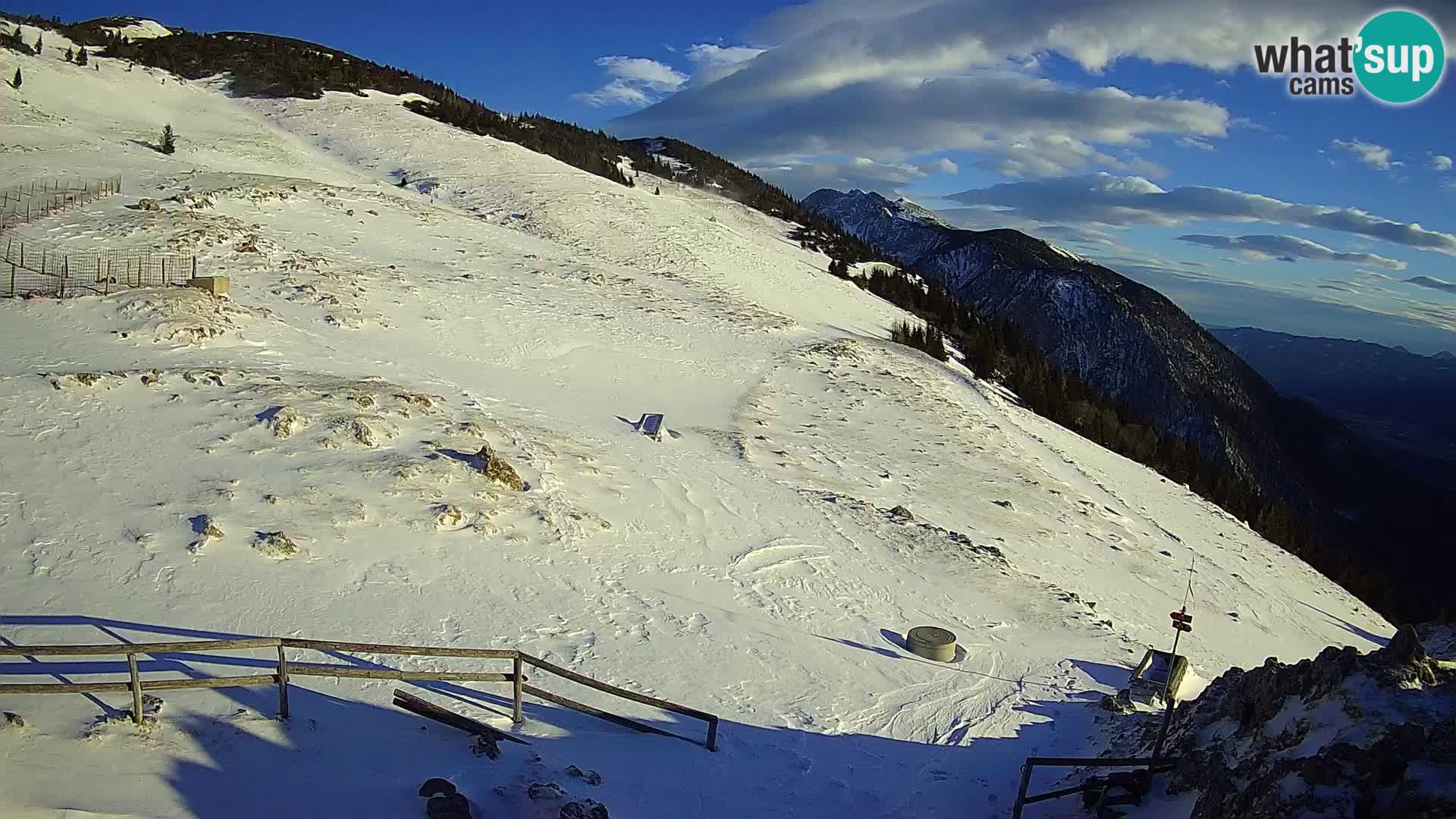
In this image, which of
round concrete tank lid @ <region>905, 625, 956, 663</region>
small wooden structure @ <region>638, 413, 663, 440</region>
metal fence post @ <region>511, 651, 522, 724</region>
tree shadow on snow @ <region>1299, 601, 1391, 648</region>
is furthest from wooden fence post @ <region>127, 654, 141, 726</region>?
tree shadow on snow @ <region>1299, 601, 1391, 648</region>

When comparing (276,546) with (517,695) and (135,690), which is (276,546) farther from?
(517,695)

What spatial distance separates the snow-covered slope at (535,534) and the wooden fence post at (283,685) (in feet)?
0.38

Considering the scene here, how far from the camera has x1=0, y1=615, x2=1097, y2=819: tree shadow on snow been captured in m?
6.20

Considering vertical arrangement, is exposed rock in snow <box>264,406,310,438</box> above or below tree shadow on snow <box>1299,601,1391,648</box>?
above

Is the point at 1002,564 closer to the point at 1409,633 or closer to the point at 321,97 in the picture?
the point at 1409,633

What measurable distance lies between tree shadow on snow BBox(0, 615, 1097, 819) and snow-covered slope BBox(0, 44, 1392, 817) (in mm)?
41

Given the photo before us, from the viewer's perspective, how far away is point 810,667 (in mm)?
10969

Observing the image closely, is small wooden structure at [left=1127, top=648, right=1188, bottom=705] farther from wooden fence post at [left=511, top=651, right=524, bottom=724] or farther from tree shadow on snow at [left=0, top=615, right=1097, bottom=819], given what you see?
wooden fence post at [left=511, top=651, right=524, bottom=724]

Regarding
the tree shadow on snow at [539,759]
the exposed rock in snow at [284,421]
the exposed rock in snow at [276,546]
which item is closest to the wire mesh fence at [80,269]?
the exposed rock in snow at [284,421]

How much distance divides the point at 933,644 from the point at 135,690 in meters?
9.35

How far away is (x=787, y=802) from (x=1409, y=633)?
5.41 m

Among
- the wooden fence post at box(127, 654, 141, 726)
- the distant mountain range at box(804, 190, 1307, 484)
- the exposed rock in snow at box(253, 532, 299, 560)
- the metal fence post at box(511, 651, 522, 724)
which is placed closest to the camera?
the wooden fence post at box(127, 654, 141, 726)

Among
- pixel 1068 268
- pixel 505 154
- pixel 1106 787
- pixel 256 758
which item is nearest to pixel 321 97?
pixel 505 154

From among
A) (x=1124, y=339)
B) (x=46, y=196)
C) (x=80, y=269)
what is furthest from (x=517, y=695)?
(x=1124, y=339)
